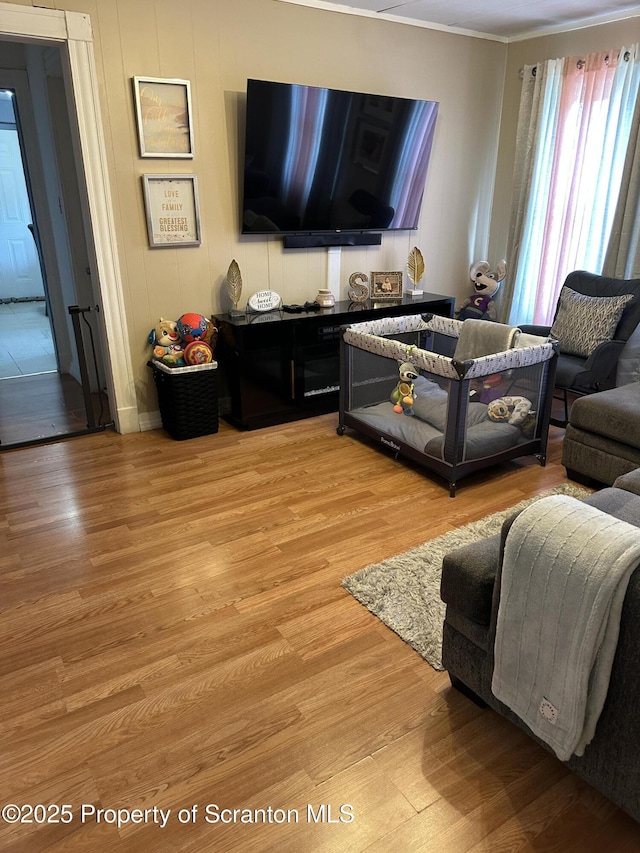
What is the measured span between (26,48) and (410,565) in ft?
14.5

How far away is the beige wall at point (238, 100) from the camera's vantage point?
3.34 meters

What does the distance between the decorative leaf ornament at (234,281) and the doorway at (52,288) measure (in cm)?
95

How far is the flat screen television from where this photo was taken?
12.2ft

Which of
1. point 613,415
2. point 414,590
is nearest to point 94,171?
point 414,590

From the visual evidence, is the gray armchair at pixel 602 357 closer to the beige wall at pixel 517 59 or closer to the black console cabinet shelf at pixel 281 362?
the black console cabinet shelf at pixel 281 362

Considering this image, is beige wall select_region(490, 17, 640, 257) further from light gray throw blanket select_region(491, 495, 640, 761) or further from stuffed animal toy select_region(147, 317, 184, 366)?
light gray throw blanket select_region(491, 495, 640, 761)

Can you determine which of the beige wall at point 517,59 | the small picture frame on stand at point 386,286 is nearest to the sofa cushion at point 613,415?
the small picture frame on stand at point 386,286

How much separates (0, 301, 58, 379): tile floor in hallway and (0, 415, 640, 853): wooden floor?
8.21 feet

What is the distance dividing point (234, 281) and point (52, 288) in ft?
6.34

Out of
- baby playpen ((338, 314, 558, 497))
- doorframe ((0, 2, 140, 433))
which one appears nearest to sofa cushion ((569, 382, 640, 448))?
baby playpen ((338, 314, 558, 497))

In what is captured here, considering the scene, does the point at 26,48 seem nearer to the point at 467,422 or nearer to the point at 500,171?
the point at 500,171

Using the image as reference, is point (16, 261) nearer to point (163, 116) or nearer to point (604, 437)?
point (163, 116)

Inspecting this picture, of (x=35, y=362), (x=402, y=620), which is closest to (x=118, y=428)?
(x=35, y=362)

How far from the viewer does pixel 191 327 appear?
11.9 feet
